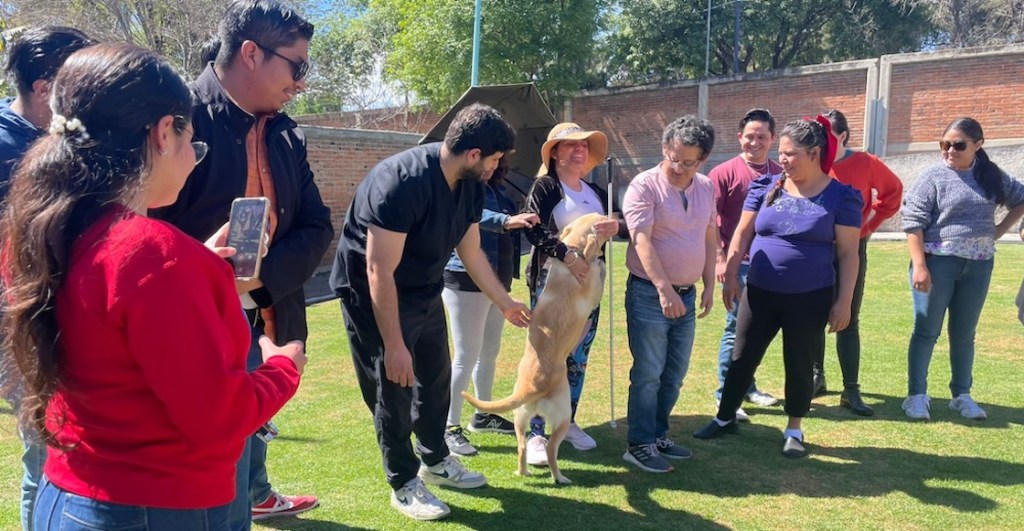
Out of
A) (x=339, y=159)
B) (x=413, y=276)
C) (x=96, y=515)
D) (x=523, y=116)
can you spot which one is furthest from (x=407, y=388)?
(x=339, y=159)

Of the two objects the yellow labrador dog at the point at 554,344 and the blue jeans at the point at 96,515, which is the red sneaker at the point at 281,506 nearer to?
the yellow labrador dog at the point at 554,344

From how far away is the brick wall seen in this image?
1316cm

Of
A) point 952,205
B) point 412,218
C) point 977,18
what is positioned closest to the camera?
point 412,218

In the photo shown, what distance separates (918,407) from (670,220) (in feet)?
8.59

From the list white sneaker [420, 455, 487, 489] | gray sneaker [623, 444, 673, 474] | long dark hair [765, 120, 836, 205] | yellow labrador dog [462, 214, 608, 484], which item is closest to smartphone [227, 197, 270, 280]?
yellow labrador dog [462, 214, 608, 484]

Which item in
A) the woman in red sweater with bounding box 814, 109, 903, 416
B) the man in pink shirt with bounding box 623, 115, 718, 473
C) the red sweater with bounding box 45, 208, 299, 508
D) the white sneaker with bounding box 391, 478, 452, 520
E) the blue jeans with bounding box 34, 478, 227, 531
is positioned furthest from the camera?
the woman in red sweater with bounding box 814, 109, 903, 416

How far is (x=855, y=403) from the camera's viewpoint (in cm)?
526

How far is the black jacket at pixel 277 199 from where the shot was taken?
2432 mm

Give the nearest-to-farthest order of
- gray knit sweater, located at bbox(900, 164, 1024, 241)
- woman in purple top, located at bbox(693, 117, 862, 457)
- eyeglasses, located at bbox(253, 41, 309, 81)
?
eyeglasses, located at bbox(253, 41, 309, 81) → woman in purple top, located at bbox(693, 117, 862, 457) → gray knit sweater, located at bbox(900, 164, 1024, 241)

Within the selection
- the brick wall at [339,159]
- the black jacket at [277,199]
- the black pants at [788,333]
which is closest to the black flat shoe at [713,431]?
the black pants at [788,333]

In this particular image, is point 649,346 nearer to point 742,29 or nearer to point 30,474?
point 30,474

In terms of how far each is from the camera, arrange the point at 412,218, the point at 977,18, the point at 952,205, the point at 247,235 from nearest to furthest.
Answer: the point at 247,235, the point at 412,218, the point at 952,205, the point at 977,18

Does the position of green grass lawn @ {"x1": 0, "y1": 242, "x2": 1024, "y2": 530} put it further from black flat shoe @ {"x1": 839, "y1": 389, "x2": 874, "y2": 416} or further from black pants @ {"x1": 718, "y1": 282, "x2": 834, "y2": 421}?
black pants @ {"x1": 718, "y1": 282, "x2": 834, "y2": 421}

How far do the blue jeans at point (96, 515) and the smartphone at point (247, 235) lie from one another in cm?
66
